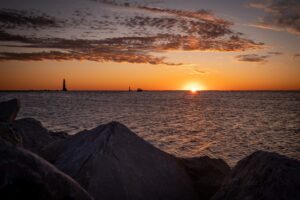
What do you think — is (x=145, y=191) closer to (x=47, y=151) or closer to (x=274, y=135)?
(x=47, y=151)

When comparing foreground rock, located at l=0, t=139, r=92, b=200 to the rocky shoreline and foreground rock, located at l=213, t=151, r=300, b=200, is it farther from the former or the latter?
foreground rock, located at l=213, t=151, r=300, b=200

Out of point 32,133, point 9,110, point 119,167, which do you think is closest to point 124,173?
point 119,167

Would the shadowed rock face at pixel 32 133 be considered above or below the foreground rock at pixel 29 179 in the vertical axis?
below

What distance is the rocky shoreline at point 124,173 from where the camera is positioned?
3682mm

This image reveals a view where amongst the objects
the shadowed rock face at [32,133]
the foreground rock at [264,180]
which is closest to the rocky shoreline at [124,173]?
the foreground rock at [264,180]

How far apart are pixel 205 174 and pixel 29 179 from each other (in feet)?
16.0

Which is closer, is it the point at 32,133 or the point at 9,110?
the point at 32,133

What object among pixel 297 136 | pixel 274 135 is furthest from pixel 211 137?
pixel 297 136

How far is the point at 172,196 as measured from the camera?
6293 millimetres

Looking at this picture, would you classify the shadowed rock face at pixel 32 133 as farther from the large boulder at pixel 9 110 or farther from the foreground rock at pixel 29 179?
the foreground rock at pixel 29 179

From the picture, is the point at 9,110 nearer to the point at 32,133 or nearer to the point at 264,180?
the point at 32,133

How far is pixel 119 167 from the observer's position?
5.94 metres

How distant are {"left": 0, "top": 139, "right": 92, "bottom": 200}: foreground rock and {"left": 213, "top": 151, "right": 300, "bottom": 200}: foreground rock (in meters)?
2.73

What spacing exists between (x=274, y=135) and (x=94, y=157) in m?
25.7
